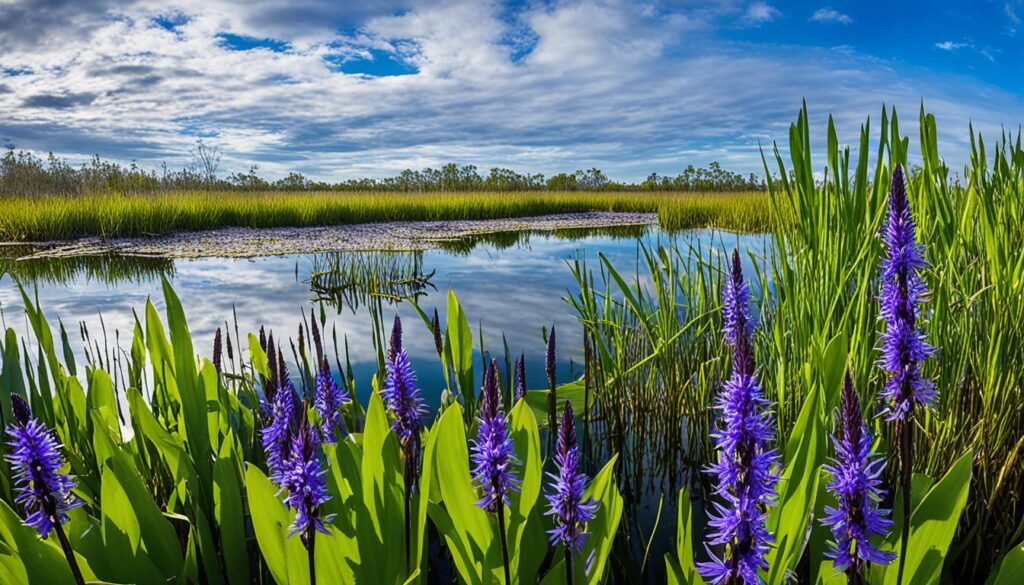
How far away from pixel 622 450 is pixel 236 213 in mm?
14396

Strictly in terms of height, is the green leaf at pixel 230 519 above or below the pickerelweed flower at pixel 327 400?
below

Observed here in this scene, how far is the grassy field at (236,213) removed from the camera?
41.0 ft

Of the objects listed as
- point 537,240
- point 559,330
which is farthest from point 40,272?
point 537,240

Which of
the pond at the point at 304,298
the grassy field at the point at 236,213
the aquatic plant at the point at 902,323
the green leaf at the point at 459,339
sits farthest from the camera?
the grassy field at the point at 236,213

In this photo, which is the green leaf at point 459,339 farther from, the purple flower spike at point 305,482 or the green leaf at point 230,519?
the purple flower spike at point 305,482

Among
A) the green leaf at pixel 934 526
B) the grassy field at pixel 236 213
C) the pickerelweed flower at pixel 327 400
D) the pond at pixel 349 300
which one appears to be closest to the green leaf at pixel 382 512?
the pickerelweed flower at pixel 327 400

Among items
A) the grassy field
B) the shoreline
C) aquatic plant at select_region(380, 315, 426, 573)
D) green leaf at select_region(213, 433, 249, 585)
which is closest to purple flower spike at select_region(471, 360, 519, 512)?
aquatic plant at select_region(380, 315, 426, 573)

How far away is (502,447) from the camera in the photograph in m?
0.95

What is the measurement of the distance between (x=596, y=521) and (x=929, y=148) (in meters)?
1.73

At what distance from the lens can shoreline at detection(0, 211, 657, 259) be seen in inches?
423

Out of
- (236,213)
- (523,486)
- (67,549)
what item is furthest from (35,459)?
(236,213)

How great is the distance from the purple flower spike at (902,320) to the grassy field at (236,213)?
29.2ft

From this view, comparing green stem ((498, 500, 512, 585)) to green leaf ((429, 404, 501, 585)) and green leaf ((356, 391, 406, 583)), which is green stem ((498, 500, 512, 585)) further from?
green leaf ((356, 391, 406, 583))

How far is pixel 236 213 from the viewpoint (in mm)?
15031
